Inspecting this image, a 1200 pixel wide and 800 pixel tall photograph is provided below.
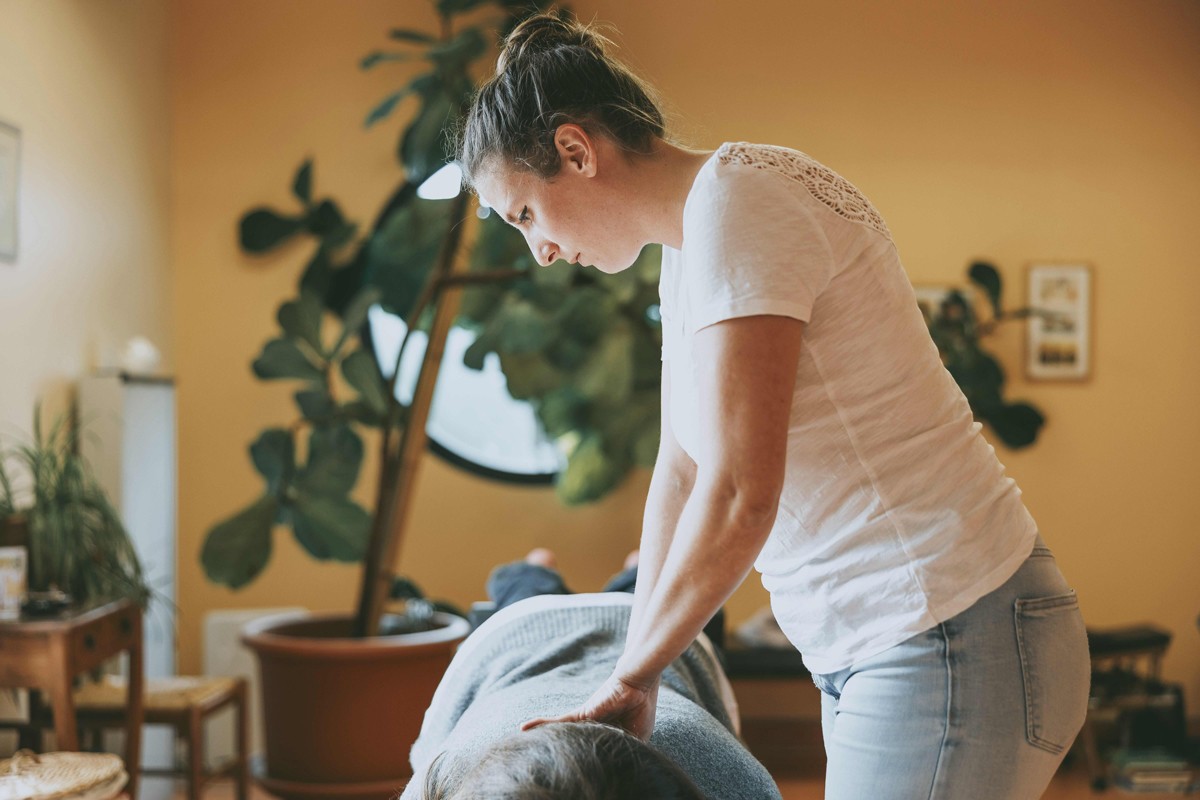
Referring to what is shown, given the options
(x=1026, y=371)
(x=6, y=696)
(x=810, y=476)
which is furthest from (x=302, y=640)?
(x=1026, y=371)

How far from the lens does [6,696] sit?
9.91 ft

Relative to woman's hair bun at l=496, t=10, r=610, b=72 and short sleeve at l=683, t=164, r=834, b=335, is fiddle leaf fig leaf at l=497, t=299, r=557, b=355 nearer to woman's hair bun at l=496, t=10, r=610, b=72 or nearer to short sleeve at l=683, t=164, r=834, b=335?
woman's hair bun at l=496, t=10, r=610, b=72

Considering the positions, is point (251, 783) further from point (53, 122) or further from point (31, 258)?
point (53, 122)

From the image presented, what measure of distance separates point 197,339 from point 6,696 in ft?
6.33

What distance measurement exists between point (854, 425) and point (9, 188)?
117 inches

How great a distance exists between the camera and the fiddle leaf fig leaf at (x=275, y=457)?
3.50m

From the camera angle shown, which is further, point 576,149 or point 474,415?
point 474,415

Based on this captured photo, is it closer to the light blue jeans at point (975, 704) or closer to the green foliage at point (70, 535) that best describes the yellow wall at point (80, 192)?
the green foliage at point (70, 535)

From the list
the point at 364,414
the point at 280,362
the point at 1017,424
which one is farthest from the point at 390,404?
the point at 1017,424

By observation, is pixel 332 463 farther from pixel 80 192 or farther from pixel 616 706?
pixel 616 706

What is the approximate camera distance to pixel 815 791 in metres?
4.14

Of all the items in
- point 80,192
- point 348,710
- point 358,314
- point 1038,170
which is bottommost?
point 348,710

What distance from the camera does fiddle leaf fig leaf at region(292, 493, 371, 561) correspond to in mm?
3516

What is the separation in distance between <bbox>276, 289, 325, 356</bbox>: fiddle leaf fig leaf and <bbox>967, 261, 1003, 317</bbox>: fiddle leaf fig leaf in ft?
8.55
